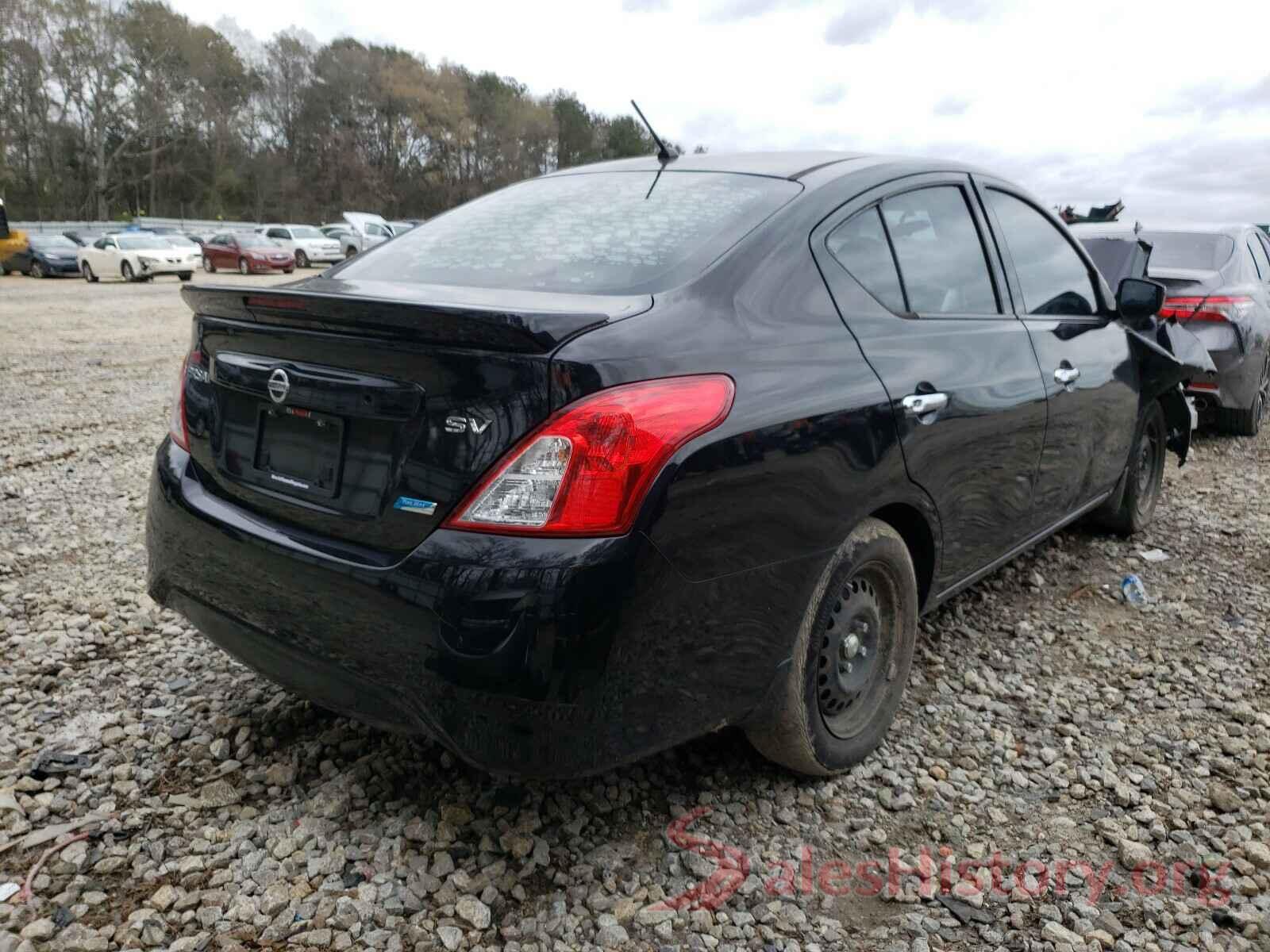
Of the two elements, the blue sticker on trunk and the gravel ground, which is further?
the gravel ground

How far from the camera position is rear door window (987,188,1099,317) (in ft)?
11.0

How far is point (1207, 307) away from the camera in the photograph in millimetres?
6801

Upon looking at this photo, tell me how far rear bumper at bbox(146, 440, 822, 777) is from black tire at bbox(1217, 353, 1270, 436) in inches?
260

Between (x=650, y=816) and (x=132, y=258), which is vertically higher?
(x=650, y=816)

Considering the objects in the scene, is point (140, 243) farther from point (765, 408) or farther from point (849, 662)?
point (765, 408)

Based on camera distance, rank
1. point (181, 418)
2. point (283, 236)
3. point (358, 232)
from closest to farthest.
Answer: point (181, 418) < point (283, 236) < point (358, 232)

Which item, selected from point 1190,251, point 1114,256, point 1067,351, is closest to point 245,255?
point 1190,251

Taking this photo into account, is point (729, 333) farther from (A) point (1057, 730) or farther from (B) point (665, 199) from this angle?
(A) point (1057, 730)

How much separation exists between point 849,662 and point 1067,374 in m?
1.55

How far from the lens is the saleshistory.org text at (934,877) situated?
2.16 m

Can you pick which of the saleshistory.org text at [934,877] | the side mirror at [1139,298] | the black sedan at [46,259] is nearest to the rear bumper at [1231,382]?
the side mirror at [1139,298]

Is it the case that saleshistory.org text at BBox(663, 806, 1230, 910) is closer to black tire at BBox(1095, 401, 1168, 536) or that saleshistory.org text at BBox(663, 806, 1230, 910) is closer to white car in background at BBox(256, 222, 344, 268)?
black tire at BBox(1095, 401, 1168, 536)

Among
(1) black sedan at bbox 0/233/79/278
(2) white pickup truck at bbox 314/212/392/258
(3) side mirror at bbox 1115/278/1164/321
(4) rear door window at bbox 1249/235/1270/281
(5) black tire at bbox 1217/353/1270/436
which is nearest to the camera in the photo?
(3) side mirror at bbox 1115/278/1164/321

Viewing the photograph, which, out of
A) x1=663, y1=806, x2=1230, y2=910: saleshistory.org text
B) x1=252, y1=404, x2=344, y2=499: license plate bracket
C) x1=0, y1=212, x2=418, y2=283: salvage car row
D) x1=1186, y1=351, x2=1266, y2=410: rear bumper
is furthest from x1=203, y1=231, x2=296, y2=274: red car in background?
x1=663, y1=806, x2=1230, y2=910: saleshistory.org text
